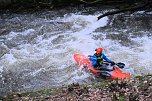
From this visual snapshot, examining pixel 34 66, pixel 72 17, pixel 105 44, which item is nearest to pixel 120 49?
pixel 105 44

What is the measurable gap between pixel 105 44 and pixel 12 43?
4315 mm

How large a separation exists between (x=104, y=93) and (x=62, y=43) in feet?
27.1

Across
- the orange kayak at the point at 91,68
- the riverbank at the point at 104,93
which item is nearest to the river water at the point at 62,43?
the orange kayak at the point at 91,68

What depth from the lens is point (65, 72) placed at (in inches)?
493

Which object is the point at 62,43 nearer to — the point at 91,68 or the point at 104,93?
the point at 91,68

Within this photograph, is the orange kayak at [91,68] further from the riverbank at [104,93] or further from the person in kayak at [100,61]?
the riverbank at [104,93]

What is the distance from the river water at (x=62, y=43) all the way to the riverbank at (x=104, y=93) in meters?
3.64

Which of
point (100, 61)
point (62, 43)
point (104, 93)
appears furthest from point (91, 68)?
point (104, 93)

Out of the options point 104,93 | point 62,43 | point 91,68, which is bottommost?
point 91,68

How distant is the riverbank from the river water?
3.64 m

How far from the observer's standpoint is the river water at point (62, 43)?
1220 cm

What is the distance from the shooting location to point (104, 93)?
7.16 meters

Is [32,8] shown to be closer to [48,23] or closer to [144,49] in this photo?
[48,23]

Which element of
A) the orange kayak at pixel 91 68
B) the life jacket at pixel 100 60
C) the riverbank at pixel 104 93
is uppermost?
the riverbank at pixel 104 93
